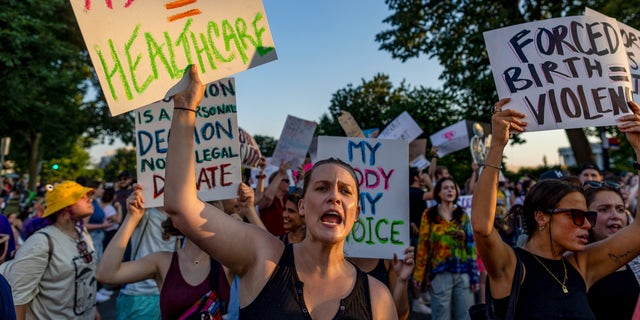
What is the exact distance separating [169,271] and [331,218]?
160 cm

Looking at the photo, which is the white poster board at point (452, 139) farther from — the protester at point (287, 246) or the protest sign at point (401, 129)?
the protester at point (287, 246)

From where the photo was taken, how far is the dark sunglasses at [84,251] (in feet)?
12.4

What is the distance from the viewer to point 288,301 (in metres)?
1.91

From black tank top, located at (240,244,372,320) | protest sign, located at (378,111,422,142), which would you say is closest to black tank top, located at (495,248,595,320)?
black tank top, located at (240,244,372,320)

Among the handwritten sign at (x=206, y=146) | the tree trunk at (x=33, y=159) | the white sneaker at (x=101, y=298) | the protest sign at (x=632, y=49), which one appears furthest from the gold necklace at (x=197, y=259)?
the tree trunk at (x=33, y=159)

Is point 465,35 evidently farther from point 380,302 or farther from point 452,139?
point 380,302

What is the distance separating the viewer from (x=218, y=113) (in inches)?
143

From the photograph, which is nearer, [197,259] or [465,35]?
[197,259]

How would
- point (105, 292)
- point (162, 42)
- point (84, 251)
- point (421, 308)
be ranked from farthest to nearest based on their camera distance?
1. point (105, 292)
2. point (421, 308)
3. point (84, 251)
4. point (162, 42)

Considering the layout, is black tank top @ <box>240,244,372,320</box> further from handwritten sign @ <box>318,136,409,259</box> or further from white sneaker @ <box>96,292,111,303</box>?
white sneaker @ <box>96,292,111,303</box>

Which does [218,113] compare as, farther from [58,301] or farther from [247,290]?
[247,290]

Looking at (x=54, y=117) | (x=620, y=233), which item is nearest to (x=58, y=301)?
(x=620, y=233)

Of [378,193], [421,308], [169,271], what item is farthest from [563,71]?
[421,308]

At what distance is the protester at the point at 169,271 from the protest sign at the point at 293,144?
3.07 metres
